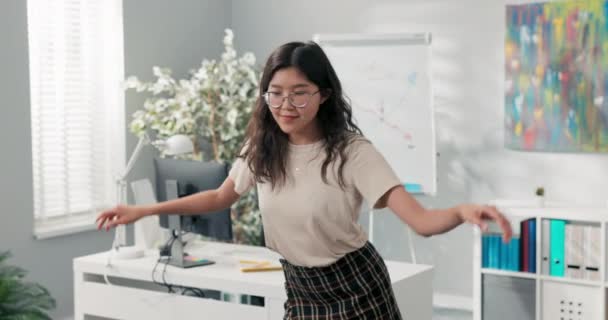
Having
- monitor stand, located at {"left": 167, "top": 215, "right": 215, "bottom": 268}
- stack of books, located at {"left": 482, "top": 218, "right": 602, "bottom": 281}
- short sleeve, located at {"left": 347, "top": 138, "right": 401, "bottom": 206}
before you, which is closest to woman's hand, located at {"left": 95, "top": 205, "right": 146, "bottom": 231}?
short sleeve, located at {"left": 347, "top": 138, "right": 401, "bottom": 206}

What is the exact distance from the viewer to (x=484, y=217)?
170 cm

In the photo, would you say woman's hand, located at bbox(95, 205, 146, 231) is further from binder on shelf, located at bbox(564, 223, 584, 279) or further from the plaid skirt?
binder on shelf, located at bbox(564, 223, 584, 279)

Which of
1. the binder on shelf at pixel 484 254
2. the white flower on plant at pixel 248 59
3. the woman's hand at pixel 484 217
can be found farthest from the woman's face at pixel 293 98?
the white flower on plant at pixel 248 59

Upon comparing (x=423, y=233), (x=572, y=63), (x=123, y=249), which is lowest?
(x=123, y=249)

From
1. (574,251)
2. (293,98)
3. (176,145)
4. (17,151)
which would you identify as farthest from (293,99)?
(17,151)

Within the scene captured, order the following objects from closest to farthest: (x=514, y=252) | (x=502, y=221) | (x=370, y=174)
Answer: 1. (x=502, y=221)
2. (x=370, y=174)
3. (x=514, y=252)

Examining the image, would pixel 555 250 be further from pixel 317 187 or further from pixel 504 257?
pixel 317 187

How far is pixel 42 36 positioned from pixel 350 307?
3.12 m

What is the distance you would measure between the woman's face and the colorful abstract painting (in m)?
3.02

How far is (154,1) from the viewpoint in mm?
5277

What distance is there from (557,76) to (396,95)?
915 mm

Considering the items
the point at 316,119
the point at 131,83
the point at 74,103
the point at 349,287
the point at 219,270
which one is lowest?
the point at 219,270

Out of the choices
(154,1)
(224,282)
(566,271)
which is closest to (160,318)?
(224,282)

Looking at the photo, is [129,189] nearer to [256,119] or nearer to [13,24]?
[13,24]
